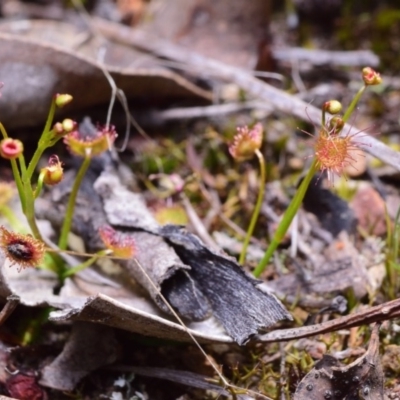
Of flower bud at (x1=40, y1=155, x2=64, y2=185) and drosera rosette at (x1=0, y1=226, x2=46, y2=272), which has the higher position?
flower bud at (x1=40, y1=155, x2=64, y2=185)

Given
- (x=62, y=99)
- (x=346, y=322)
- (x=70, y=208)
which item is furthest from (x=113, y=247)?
(x=346, y=322)

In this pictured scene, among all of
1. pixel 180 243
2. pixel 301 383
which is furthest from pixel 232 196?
pixel 301 383

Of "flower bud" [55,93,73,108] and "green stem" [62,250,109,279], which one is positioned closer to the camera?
"flower bud" [55,93,73,108]

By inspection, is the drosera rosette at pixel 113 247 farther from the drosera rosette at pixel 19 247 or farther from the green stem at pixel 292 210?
the green stem at pixel 292 210

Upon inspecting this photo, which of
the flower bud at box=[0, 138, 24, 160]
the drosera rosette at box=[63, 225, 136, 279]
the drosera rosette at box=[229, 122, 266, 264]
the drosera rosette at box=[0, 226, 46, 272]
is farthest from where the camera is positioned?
the drosera rosette at box=[229, 122, 266, 264]

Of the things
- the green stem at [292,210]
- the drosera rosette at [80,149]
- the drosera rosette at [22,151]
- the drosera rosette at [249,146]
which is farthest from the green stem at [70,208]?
the green stem at [292,210]

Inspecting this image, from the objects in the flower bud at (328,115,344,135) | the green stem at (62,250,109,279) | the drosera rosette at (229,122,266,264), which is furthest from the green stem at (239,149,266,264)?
the green stem at (62,250,109,279)

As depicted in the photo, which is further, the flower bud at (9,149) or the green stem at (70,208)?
the green stem at (70,208)

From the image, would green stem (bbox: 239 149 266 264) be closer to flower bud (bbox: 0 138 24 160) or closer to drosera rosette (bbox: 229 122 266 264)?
drosera rosette (bbox: 229 122 266 264)

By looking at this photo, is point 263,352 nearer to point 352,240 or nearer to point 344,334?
point 344,334

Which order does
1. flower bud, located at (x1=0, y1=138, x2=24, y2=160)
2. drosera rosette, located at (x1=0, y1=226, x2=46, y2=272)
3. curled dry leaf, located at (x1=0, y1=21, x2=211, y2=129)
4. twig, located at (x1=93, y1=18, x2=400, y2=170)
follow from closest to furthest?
flower bud, located at (x1=0, y1=138, x2=24, y2=160)
drosera rosette, located at (x1=0, y1=226, x2=46, y2=272)
curled dry leaf, located at (x1=0, y1=21, x2=211, y2=129)
twig, located at (x1=93, y1=18, x2=400, y2=170)
